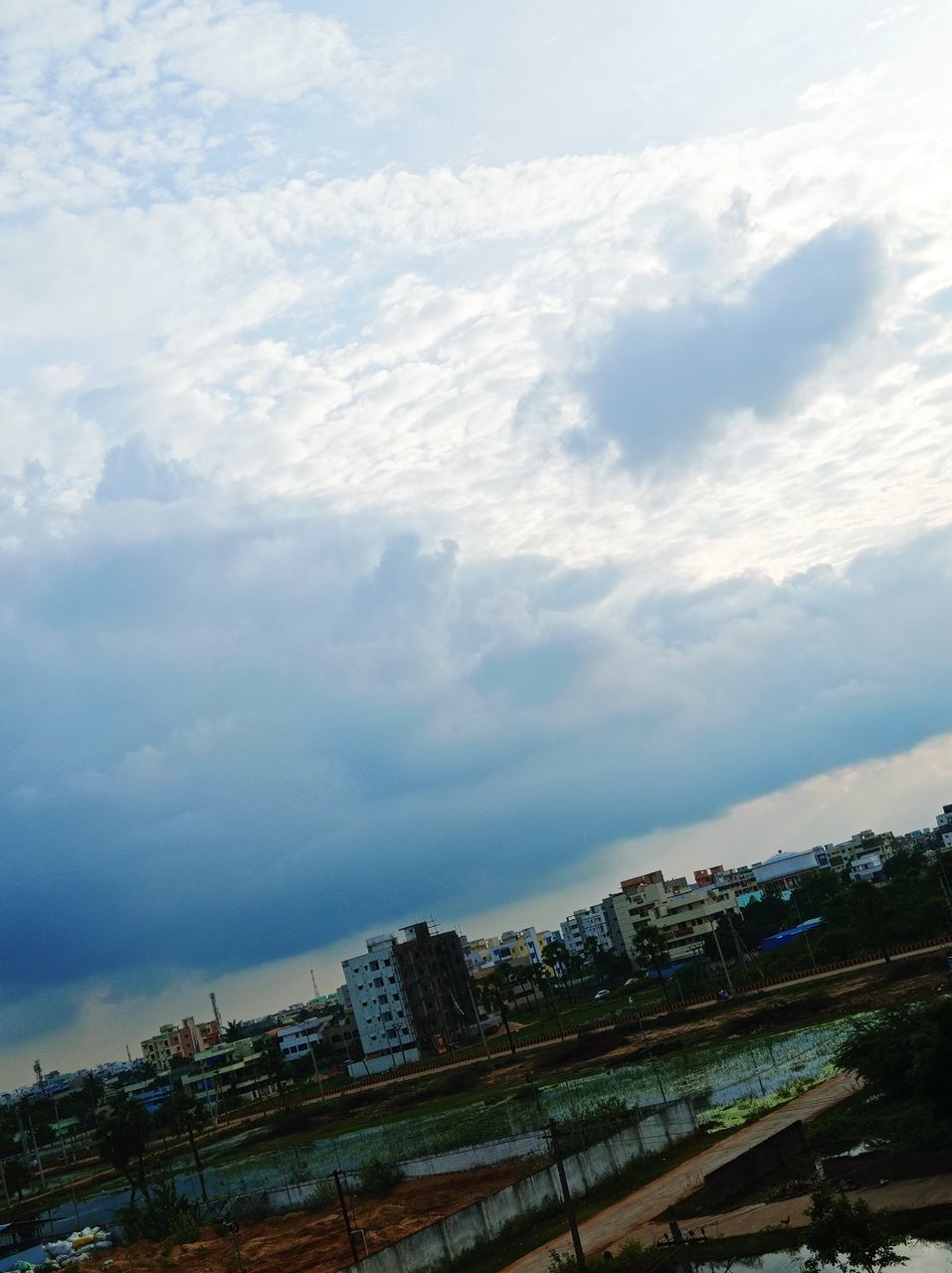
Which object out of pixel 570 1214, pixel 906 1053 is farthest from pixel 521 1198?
pixel 906 1053

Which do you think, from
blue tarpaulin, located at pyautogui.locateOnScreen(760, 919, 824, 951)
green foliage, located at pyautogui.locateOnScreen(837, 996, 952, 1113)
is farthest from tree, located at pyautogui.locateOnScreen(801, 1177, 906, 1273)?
blue tarpaulin, located at pyautogui.locateOnScreen(760, 919, 824, 951)

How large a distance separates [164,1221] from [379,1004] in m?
99.7

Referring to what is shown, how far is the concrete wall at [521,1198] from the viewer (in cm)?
3469

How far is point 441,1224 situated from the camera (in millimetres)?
36000

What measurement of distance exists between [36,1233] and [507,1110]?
40627 millimetres

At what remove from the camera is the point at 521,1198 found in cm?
3834

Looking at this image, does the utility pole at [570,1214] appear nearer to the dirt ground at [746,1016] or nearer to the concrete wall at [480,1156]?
the concrete wall at [480,1156]

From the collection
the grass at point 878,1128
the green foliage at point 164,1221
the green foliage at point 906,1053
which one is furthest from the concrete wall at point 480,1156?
the green foliage at point 906,1053

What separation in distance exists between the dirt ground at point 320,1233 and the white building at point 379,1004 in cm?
10064

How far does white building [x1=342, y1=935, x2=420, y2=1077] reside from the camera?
153m

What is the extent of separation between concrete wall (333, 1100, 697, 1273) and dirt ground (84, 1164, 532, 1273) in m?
3.48

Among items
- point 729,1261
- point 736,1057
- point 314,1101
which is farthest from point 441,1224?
point 314,1101

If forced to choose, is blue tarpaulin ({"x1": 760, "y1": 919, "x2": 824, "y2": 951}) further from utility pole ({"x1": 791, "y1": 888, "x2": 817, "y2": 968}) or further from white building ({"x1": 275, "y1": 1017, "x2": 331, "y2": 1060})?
white building ({"x1": 275, "y1": 1017, "x2": 331, "y2": 1060})

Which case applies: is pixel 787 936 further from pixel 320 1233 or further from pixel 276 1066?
pixel 320 1233
